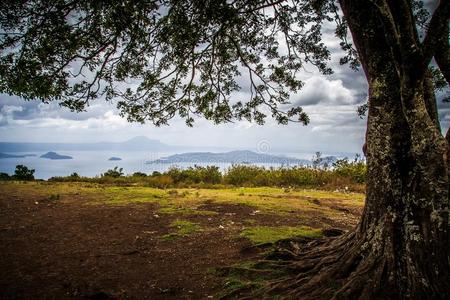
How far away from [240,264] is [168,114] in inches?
198

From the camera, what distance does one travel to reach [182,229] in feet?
28.4

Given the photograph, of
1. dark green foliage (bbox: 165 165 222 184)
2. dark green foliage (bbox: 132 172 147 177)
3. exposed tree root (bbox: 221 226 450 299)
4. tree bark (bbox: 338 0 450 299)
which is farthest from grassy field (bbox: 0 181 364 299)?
dark green foliage (bbox: 132 172 147 177)

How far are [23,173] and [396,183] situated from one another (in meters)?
20.5

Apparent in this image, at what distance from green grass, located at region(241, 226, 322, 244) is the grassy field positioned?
2 cm

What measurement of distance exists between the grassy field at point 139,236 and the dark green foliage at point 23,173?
7.09 meters

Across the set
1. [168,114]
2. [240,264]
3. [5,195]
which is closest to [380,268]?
[240,264]

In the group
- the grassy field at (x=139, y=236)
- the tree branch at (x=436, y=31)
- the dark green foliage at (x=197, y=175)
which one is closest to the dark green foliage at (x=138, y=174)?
the dark green foliage at (x=197, y=175)

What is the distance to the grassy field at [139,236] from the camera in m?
5.72

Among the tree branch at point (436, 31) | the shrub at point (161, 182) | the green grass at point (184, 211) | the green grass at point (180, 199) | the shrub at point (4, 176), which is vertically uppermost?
the tree branch at point (436, 31)

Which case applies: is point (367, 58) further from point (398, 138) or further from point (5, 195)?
point (5, 195)

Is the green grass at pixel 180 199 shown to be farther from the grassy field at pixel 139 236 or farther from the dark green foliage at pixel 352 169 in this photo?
the dark green foliage at pixel 352 169

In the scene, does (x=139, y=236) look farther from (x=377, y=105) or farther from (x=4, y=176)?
(x=4, y=176)

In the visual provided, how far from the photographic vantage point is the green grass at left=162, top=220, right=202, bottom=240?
26.7 feet

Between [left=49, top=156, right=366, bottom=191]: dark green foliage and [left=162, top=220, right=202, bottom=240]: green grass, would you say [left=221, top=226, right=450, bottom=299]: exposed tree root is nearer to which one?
[left=162, top=220, right=202, bottom=240]: green grass
